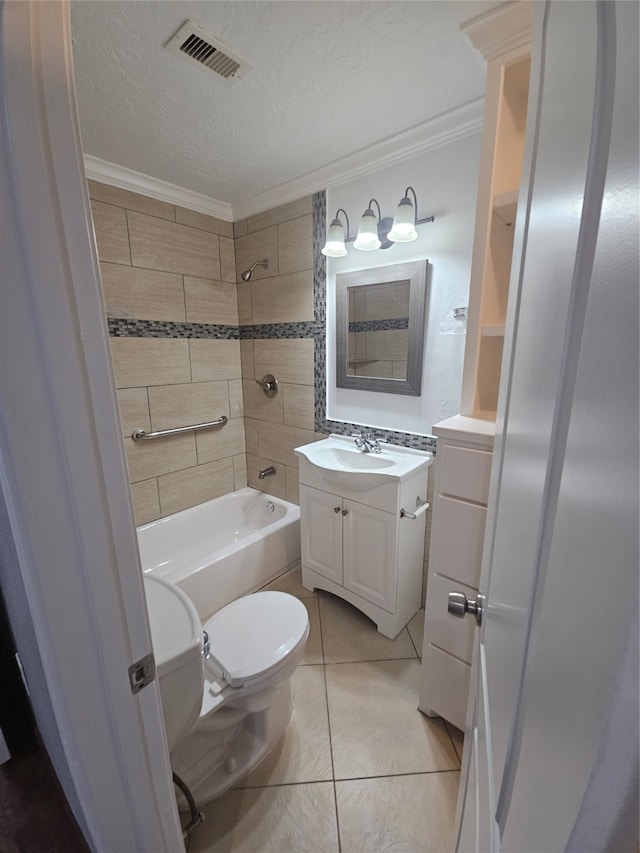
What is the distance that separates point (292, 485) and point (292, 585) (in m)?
0.68

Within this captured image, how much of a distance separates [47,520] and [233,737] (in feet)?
4.52

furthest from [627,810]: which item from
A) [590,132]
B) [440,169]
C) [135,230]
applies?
[135,230]

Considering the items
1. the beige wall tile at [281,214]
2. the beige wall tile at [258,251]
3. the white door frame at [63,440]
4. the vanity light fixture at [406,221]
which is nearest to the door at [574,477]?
the white door frame at [63,440]

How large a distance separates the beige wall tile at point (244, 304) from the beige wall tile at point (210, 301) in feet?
0.12

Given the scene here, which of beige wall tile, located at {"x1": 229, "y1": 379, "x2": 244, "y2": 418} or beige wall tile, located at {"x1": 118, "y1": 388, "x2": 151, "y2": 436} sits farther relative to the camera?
beige wall tile, located at {"x1": 229, "y1": 379, "x2": 244, "y2": 418}

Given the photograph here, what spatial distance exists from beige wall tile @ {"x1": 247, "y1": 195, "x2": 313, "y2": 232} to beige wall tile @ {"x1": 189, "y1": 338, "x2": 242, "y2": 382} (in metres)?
0.83

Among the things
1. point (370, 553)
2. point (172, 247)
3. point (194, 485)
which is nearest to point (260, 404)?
point (194, 485)

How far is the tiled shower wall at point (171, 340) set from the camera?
2.07 metres

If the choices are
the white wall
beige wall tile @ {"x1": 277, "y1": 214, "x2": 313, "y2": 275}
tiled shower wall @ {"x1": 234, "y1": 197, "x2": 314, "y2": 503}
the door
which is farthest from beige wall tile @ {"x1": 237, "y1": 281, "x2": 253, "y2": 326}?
the door

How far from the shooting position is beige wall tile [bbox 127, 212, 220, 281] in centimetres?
210

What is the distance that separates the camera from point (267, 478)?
2744 millimetres

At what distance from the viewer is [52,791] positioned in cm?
78

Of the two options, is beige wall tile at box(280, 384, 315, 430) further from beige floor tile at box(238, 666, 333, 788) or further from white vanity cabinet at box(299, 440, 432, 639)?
beige floor tile at box(238, 666, 333, 788)

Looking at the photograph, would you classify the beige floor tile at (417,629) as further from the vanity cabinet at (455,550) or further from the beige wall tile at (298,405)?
→ the beige wall tile at (298,405)
